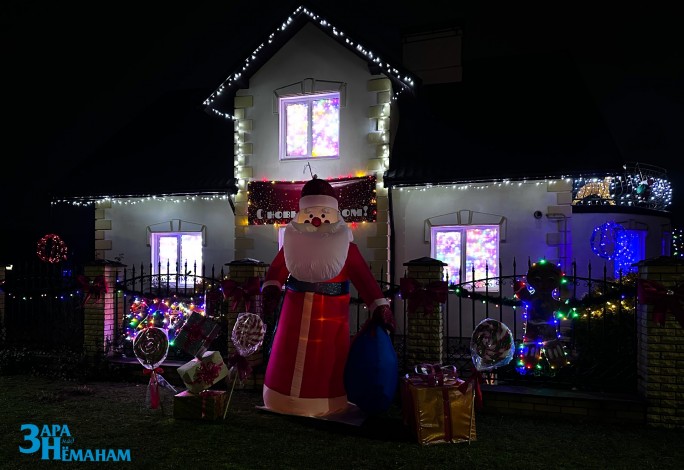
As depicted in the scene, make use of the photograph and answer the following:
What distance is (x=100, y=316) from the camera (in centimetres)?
795

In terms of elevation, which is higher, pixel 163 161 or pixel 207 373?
pixel 163 161

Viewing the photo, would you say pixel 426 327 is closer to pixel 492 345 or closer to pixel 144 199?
pixel 492 345

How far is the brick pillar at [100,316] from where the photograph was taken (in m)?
7.92

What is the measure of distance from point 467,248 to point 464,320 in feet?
4.93

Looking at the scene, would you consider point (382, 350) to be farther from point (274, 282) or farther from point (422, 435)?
point (274, 282)

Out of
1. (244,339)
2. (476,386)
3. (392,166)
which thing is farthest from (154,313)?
(476,386)

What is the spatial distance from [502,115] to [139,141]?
9409 mm

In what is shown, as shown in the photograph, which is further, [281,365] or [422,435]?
[281,365]

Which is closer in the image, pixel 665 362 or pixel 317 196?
pixel 665 362

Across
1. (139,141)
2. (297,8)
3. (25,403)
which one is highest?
(297,8)

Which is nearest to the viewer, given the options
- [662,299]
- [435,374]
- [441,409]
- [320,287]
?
[441,409]

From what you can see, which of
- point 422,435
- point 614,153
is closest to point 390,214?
point 614,153

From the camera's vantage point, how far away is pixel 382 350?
5.37 m

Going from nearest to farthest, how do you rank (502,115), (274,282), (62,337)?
(274,282)
(62,337)
(502,115)
